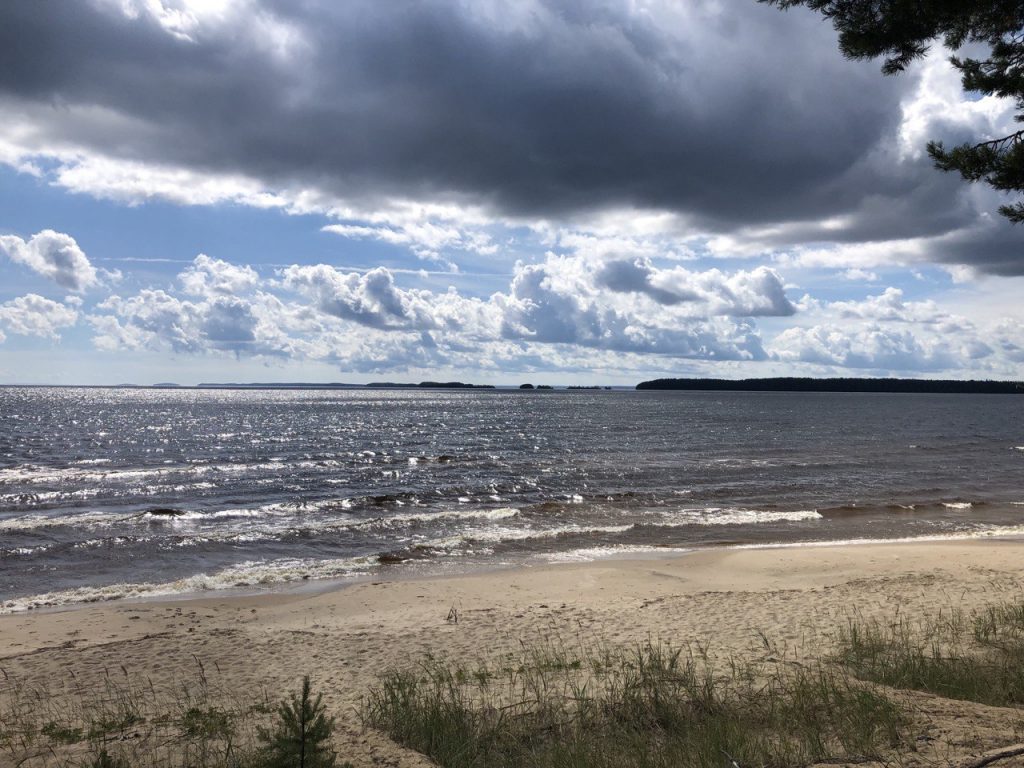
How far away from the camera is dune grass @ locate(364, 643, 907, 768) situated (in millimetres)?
6676

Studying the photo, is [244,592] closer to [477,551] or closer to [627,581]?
[477,551]

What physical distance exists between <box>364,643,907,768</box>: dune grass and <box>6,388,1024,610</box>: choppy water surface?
10244 mm

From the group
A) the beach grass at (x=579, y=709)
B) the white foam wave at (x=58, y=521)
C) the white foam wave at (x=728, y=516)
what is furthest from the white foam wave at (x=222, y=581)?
the white foam wave at (x=728, y=516)

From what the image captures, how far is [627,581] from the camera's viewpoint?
17.3 metres

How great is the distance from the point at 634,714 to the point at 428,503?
2227 cm

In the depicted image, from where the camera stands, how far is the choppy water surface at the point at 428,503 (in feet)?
66.1

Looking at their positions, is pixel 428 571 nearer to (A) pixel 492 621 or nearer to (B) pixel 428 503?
(A) pixel 492 621

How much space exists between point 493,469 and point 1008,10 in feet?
110

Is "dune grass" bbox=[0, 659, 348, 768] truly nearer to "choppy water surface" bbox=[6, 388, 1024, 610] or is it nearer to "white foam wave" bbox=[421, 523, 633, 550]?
"choppy water surface" bbox=[6, 388, 1024, 610]

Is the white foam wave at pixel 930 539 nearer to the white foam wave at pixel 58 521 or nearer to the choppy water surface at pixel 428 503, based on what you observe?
the choppy water surface at pixel 428 503

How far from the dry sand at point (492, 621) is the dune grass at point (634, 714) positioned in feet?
1.67

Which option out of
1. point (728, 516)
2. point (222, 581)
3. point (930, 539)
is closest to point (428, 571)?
point (222, 581)

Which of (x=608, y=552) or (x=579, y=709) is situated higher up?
(x=579, y=709)

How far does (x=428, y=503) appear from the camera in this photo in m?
29.8
